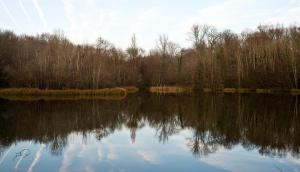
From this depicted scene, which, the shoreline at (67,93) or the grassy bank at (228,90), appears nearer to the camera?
the shoreline at (67,93)

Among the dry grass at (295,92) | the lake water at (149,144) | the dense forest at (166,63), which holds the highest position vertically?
the dense forest at (166,63)

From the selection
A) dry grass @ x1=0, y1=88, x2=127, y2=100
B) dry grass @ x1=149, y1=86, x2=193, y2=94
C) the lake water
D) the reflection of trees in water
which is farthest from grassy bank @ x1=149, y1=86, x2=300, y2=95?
the lake water

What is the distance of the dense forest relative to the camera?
137 ft

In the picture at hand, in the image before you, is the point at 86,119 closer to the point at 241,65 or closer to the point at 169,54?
the point at 241,65

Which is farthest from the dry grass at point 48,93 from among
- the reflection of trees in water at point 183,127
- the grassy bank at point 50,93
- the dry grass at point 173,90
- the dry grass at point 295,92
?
the dry grass at point 295,92

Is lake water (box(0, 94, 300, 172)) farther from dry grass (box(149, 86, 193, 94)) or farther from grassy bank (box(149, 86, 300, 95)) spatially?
dry grass (box(149, 86, 193, 94))

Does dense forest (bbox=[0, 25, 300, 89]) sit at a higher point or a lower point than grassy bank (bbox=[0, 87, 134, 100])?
higher

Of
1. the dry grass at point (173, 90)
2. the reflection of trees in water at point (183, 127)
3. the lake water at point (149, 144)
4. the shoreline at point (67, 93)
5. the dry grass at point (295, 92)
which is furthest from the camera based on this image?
the dry grass at point (173, 90)

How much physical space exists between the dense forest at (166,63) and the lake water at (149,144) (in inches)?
1005

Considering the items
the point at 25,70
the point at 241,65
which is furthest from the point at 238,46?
the point at 25,70

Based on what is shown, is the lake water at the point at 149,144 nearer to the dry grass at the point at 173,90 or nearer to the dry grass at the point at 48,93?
the dry grass at the point at 48,93

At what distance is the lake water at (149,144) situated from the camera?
7902 millimetres

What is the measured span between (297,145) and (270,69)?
38293 mm

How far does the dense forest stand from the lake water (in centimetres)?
2554
